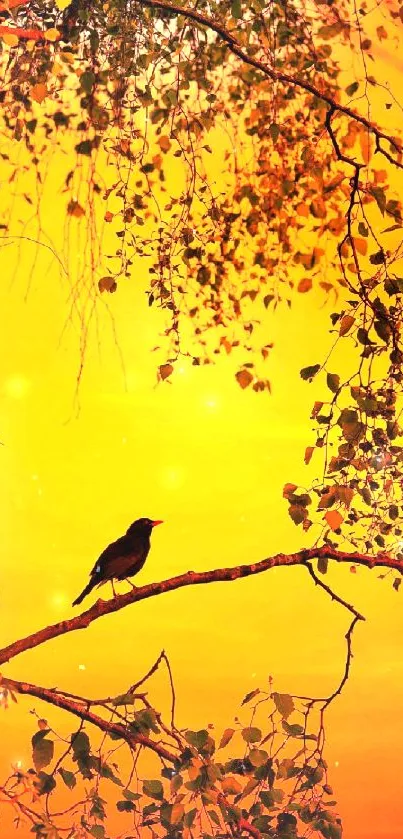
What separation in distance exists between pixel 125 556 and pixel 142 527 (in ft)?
0.29

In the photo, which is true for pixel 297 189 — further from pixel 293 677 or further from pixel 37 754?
pixel 37 754

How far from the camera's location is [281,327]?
282 centimetres

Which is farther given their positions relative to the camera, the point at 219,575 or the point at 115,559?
the point at 115,559

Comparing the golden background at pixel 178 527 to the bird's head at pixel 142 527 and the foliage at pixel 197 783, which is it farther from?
the foliage at pixel 197 783

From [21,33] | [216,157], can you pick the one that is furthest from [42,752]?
[216,157]

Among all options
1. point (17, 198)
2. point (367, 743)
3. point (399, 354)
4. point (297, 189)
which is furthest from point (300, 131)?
point (367, 743)

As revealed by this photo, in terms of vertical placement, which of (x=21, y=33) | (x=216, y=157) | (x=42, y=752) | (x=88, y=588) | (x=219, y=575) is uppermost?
(x=216, y=157)

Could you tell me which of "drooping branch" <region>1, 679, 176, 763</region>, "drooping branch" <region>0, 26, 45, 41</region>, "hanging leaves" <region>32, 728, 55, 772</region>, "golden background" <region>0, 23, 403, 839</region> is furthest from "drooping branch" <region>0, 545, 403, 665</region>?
"drooping branch" <region>0, 26, 45, 41</region>

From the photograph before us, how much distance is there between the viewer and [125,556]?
97.7 inches

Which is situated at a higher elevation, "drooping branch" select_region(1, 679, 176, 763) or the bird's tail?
the bird's tail

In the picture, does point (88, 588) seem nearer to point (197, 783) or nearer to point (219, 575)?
point (219, 575)

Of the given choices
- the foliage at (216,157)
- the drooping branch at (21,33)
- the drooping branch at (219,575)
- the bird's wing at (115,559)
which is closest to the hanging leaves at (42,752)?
the drooping branch at (219,575)

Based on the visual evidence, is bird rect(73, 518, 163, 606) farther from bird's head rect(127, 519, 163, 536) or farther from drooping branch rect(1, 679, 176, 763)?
drooping branch rect(1, 679, 176, 763)

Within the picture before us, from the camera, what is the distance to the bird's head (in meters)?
2.53
